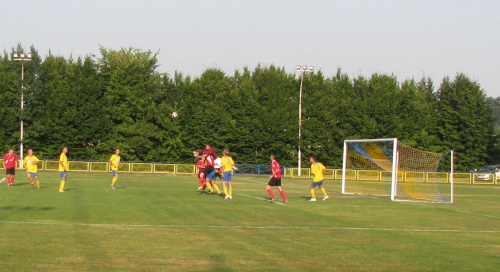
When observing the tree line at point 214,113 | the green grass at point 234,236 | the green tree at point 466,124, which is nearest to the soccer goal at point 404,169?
the green grass at point 234,236

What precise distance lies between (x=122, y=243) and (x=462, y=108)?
188ft

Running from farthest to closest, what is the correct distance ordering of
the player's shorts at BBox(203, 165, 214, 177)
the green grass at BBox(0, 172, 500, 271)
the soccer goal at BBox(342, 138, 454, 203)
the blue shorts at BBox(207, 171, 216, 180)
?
the soccer goal at BBox(342, 138, 454, 203) < the blue shorts at BBox(207, 171, 216, 180) < the player's shorts at BBox(203, 165, 214, 177) < the green grass at BBox(0, 172, 500, 271)

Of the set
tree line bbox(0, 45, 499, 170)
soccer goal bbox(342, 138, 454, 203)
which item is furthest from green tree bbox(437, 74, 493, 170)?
soccer goal bbox(342, 138, 454, 203)

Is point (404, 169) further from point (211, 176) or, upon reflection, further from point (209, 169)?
point (209, 169)

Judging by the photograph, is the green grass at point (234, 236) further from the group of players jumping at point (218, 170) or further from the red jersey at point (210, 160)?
the red jersey at point (210, 160)

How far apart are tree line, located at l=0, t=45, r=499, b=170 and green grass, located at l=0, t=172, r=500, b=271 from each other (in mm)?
35862

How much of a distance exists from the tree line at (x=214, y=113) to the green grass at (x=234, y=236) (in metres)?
35.9

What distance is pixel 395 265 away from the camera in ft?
34.0

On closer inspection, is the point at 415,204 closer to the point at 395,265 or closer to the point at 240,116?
the point at 395,265

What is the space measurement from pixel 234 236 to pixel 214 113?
45.5 metres

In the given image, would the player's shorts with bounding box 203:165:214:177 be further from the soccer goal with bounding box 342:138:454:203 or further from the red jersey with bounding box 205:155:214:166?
the soccer goal with bounding box 342:138:454:203

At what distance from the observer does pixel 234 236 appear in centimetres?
1333

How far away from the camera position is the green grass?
1012 cm

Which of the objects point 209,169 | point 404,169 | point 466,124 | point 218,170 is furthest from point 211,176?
point 466,124
